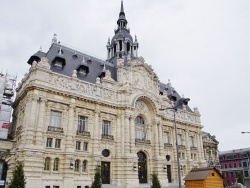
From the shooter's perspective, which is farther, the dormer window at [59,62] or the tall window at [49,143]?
the dormer window at [59,62]

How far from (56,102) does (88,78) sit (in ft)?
26.4

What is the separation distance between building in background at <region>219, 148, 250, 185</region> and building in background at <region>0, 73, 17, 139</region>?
69.4 meters

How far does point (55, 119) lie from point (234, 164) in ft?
226

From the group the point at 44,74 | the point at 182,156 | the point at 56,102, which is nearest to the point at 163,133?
the point at 182,156

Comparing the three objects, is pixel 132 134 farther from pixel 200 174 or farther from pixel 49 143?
pixel 49 143

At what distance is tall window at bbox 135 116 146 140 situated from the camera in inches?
1689

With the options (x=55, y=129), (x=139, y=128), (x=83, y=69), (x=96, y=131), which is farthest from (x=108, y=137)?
(x=83, y=69)

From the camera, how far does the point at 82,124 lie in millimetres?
36250

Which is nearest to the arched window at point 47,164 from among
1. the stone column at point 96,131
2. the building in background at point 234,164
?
the stone column at point 96,131

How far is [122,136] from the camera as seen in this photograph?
3900cm

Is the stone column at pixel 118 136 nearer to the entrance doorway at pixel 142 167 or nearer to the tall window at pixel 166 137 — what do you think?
the entrance doorway at pixel 142 167

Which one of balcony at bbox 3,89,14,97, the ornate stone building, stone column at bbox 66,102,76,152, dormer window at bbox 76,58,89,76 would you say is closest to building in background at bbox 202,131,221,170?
the ornate stone building

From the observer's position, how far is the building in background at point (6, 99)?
116ft

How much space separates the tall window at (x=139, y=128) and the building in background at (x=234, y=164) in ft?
161
